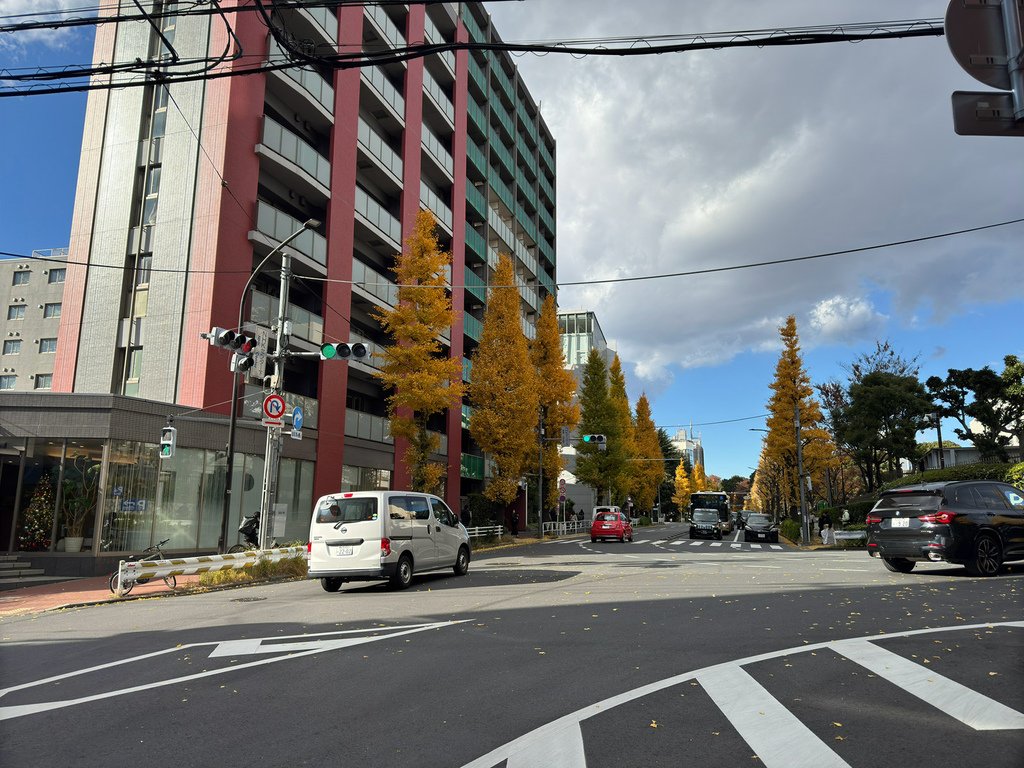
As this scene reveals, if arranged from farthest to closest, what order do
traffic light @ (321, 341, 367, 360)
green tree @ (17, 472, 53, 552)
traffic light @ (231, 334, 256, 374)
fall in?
green tree @ (17, 472, 53, 552)
traffic light @ (321, 341, 367, 360)
traffic light @ (231, 334, 256, 374)

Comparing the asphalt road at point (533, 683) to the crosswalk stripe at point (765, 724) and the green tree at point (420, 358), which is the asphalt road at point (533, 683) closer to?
the crosswalk stripe at point (765, 724)

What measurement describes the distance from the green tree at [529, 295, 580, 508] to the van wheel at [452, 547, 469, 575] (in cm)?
2384

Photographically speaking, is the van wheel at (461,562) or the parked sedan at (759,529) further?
the parked sedan at (759,529)

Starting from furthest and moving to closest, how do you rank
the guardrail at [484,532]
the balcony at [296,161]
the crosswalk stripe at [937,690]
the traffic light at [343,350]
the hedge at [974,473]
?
the guardrail at [484,532]
the hedge at [974,473]
the balcony at [296,161]
the traffic light at [343,350]
the crosswalk stripe at [937,690]

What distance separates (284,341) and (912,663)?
536 inches

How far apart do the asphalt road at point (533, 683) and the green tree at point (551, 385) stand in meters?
28.6

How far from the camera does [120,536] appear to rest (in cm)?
1662

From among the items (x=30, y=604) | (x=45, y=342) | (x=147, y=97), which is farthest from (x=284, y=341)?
(x=45, y=342)

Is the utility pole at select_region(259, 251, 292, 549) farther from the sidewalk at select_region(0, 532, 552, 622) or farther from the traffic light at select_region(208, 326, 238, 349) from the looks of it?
the sidewalk at select_region(0, 532, 552, 622)

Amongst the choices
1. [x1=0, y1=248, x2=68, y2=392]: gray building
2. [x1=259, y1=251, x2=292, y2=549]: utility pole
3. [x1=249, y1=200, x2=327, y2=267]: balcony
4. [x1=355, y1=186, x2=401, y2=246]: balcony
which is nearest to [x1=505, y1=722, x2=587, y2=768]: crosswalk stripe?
[x1=259, y1=251, x2=292, y2=549]: utility pole

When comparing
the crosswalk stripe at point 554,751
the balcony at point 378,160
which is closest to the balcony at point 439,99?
the balcony at point 378,160

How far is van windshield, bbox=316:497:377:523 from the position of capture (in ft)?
39.3

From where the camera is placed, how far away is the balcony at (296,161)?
21359 millimetres

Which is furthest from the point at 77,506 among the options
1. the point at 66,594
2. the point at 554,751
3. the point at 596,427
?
the point at 596,427
